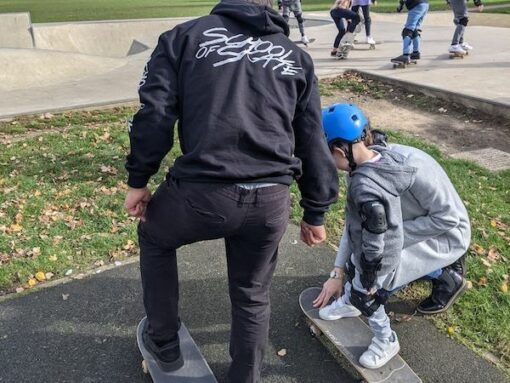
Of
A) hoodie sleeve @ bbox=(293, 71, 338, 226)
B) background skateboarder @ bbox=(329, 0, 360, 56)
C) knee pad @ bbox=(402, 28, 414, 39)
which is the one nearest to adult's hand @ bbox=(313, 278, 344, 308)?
hoodie sleeve @ bbox=(293, 71, 338, 226)

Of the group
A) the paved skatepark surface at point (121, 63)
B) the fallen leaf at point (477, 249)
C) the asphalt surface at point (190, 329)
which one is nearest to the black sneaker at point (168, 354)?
the asphalt surface at point (190, 329)

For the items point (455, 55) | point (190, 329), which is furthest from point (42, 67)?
point (190, 329)

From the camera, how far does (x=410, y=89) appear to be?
8.38 metres

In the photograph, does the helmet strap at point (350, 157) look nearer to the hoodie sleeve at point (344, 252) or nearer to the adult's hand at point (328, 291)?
the hoodie sleeve at point (344, 252)

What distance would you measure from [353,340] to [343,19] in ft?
31.8

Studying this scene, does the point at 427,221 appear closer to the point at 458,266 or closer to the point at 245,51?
the point at 458,266

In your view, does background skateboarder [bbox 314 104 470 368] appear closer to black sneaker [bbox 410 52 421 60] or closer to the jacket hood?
the jacket hood

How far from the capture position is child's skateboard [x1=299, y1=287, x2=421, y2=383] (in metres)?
2.53

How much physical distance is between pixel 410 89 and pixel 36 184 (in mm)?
Result: 6093

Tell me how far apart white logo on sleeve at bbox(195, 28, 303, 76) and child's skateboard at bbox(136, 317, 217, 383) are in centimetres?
159

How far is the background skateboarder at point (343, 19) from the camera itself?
10797 millimetres

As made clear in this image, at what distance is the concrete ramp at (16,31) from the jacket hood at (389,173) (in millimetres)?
15507

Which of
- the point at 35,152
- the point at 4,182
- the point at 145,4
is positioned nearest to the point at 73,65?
the point at 35,152

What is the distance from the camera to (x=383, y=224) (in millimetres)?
2322
